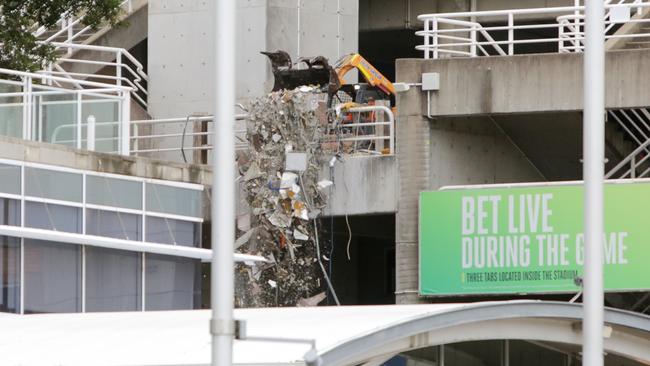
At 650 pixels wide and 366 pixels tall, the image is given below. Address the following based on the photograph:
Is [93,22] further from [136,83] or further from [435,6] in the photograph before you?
[435,6]

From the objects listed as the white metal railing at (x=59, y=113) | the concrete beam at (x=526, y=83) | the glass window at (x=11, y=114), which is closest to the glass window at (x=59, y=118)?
the white metal railing at (x=59, y=113)

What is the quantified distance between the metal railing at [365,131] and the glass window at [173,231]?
3.41 m

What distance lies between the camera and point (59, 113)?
92.6 ft

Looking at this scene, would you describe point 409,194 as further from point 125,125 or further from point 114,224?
point 114,224

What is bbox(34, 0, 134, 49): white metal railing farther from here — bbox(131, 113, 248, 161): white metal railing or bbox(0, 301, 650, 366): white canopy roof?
bbox(0, 301, 650, 366): white canopy roof

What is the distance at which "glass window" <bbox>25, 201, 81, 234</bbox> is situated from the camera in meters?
27.7

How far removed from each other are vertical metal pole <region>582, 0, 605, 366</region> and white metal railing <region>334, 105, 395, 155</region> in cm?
1311

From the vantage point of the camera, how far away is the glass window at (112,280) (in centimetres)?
2850

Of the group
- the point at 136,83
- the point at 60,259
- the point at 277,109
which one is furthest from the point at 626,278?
the point at 136,83

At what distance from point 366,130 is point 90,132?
644 centimetres

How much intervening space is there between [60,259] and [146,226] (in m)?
1.85

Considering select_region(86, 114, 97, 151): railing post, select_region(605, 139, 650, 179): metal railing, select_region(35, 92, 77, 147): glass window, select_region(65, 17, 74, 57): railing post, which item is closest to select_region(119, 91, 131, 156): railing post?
select_region(86, 114, 97, 151): railing post

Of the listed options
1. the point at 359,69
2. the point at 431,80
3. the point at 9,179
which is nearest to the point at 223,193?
the point at 9,179

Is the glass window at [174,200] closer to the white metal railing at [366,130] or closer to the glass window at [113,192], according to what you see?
the glass window at [113,192]
